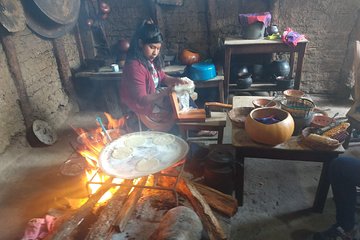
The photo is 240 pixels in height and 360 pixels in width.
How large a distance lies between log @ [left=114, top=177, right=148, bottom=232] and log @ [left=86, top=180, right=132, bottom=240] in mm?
70

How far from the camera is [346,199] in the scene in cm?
230

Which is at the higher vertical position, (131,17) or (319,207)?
(131,17)

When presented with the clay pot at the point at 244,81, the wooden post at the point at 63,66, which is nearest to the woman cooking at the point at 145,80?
the clay pot at the point at 244,81

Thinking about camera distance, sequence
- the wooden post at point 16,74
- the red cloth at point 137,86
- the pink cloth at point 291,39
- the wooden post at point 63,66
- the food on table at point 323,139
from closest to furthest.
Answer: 1. the food on table at point 323,139
2. the red cloth at point 137,86
3. the wooden post at point 16,74
4. the pink cloth at point 291,39
5. the wooden post at point 63,66

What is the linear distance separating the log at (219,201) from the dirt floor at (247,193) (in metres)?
0.35

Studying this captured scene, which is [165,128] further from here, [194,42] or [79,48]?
[79,48]

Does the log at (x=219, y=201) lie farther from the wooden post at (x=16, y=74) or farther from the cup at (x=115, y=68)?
the cup at (x=115, y=68)

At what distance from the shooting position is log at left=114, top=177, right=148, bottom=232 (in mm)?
2072

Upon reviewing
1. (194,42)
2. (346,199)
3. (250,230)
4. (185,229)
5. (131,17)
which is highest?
(131,17)

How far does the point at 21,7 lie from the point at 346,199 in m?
4.90

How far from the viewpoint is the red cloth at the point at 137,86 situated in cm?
342

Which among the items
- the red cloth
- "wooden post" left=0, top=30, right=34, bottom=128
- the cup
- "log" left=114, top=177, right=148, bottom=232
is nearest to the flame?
"log" left=114, top=177, right=148, bottom=232

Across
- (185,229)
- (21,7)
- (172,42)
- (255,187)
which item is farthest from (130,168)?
(172,42)

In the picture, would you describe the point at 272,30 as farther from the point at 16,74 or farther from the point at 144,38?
the point at 16,74
